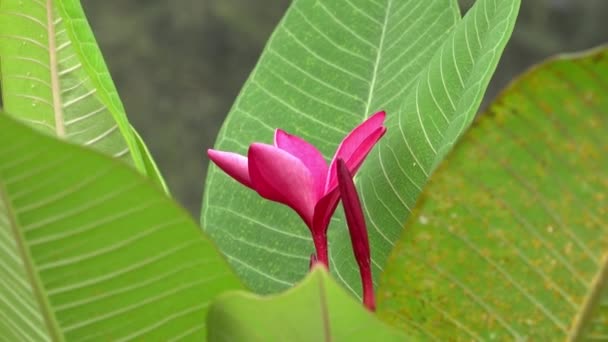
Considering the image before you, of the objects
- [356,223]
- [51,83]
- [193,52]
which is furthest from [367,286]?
[193,52]

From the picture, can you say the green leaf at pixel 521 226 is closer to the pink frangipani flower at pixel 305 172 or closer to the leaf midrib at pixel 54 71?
the pink frangipani flower at pixel 305 172

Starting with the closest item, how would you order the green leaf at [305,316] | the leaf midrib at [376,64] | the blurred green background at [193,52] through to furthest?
the green leaf at [305,316], the leaf midrib at [376,64], the blurred green background at [193,52]

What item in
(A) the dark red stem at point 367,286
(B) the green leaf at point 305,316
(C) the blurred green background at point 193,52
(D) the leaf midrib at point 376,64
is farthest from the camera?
(C) the blurred green background at point 193,52

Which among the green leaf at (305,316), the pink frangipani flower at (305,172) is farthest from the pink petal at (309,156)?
the green leaf at (305,316)

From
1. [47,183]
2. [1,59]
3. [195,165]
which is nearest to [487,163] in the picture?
[47,183]

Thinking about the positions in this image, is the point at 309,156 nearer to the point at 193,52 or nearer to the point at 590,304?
the point at 590,304

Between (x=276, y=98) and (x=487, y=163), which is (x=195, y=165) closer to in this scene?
(x=276, y=98)
